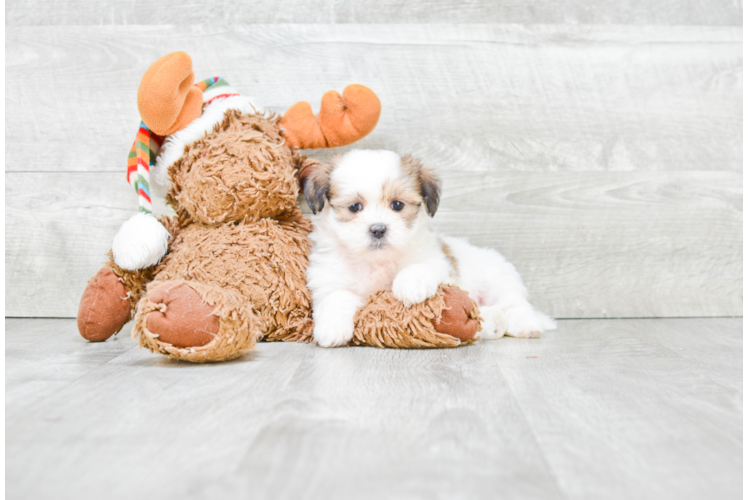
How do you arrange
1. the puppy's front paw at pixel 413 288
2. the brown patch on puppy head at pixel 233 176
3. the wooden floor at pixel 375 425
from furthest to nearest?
1. the brown patch on puppy head at pixel 233 176
2. the puppy's front paw at pixel 413 288
3. the wooden floor at pixel 375 425

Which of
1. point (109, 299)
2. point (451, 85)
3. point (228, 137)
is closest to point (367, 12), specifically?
point (451, 85)

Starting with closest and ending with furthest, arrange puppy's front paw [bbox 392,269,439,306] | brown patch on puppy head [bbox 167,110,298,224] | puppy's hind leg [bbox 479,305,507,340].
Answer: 1. puppy's front paw [bbox 392,269,439,306]
2. brown patch on puppy head [bbox 167,110,298,224]
3. puppy's hind leg [bbox 479,305,507,340]

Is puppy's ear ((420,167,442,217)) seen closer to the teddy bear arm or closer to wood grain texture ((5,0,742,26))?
wood grain texture ((5,0,742,26))

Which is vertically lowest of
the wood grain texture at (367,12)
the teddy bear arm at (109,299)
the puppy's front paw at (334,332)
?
the puppy's front paw at (334,332)

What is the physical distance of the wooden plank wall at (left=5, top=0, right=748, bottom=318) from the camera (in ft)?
6.97

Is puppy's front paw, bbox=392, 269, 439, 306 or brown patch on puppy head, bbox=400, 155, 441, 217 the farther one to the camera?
brown patch on puppy head, bbox=400, 155, 441, 217

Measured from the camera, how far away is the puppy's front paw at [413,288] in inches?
63.6

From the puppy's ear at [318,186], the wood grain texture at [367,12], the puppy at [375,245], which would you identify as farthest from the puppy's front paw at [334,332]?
the wood grain texture at [367,12]

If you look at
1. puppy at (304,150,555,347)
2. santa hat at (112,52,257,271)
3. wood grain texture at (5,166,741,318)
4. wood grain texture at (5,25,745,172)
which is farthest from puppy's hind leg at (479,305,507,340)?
santa hat at (112,52,257,271)

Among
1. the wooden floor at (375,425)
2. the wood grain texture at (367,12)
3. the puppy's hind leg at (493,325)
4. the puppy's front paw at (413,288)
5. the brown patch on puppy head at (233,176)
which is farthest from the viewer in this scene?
the wood grain texture at (367,12)

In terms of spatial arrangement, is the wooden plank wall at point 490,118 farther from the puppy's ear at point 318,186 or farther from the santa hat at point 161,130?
the puppy's ear at point 318,186

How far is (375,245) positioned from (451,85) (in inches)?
32.5

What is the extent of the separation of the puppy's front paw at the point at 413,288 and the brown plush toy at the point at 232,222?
2 cm

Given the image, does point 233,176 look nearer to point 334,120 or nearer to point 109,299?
point 334,120
